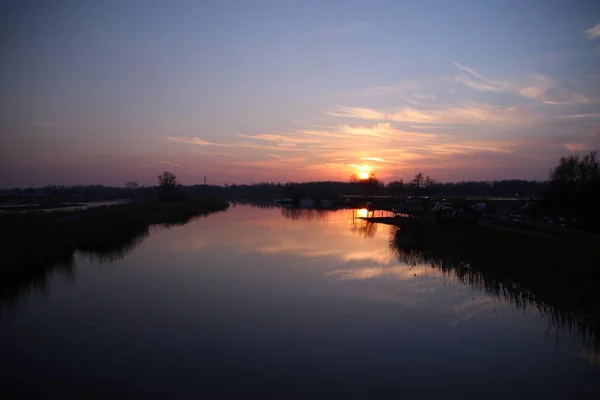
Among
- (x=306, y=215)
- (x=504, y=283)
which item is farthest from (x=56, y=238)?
(x=306, y=215)

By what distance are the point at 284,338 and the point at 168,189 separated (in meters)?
68.8

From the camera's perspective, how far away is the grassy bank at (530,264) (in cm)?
1139

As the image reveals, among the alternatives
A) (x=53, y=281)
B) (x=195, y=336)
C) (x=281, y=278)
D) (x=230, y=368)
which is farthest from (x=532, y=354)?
(x=53, y=281)

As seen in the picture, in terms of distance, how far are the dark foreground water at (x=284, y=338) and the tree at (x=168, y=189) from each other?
191 ft

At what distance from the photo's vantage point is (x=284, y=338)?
9.57 metres

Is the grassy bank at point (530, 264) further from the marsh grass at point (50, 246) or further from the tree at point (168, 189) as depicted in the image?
the tree at point (168, 189)

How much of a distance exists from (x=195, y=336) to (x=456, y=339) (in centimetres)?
626

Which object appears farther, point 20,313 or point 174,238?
point 174,238

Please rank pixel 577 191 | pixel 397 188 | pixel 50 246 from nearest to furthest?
pixel 50 246 < pixel 577 191 < pixel 397 188

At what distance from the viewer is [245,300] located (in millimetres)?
12625

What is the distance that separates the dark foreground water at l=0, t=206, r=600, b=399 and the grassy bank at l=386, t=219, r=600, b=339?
2.05 ft

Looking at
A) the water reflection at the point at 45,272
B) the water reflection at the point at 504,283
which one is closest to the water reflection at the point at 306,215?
the water reflection at the point at 504,283

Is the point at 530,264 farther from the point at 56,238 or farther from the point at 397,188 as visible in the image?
the point at 397,188

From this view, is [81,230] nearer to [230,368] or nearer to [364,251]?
[364,251]
